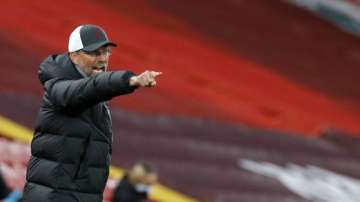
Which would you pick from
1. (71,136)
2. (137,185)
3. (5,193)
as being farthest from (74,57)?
(137,185)

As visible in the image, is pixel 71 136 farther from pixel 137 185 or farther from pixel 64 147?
pixel 137 185

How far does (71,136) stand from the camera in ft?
12.3

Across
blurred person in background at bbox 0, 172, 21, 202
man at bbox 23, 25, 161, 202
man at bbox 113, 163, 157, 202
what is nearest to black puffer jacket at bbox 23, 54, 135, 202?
man at bbox 23, 25, 161, 202

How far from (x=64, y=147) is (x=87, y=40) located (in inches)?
16.0

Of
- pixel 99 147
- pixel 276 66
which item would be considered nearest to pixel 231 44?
pixel 276 66

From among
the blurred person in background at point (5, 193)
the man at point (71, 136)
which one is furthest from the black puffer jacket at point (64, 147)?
the blurred person in background at point (5, 193)

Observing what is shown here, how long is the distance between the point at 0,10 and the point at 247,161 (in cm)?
364

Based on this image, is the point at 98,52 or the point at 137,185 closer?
the point at 98,52

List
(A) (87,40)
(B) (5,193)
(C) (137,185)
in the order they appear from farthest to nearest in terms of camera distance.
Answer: (C) (137,185)
(B) (5,193)
(A) (87,40)

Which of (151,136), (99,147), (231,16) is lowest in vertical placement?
(99,147)

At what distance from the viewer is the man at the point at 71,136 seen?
3752 mm

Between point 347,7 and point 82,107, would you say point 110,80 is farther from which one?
point 347,7

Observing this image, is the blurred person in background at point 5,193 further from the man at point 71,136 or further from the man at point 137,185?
the man at point 71,136

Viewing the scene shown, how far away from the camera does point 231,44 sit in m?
15.3
